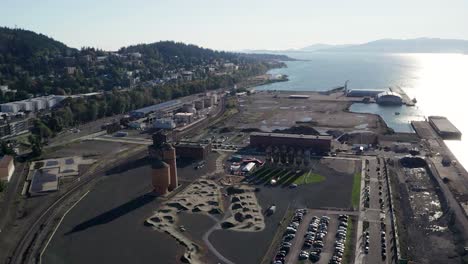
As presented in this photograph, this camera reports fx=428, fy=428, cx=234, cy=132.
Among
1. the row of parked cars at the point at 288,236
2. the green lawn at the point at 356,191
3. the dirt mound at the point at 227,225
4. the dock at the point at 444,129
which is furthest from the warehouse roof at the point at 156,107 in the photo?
the row of parked cars at the point at 288,236

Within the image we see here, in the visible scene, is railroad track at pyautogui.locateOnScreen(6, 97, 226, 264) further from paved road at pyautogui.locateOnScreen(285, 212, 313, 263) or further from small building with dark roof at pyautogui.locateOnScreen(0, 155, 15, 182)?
paved road at pyautogui.locateOnScreen(285, 212, 313, 263)

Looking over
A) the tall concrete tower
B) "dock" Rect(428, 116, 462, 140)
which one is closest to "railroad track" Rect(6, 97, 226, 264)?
the tall concrete tower

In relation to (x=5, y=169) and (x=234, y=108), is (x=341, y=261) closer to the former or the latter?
(x=5, y=169)

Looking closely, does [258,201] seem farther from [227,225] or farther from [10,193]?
[10,193]

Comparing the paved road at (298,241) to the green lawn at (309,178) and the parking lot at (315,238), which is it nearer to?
the parking lot at (315,238)

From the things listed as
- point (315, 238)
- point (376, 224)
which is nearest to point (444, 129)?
point (376, 224)

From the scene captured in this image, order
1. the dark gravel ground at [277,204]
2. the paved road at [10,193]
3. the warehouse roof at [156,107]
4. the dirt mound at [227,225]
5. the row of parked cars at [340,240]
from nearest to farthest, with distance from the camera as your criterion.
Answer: the row of parked cars at [340,240]
the dark gravel ground at [277,204]
the dirt mound at [227,225]
the paved road at [10,193]
the warehouse roof at [156,107]
